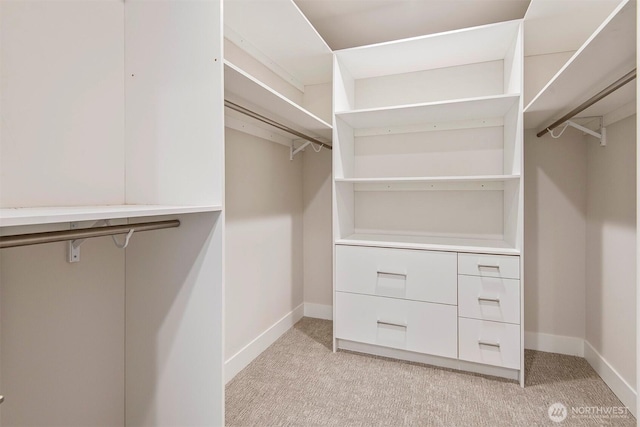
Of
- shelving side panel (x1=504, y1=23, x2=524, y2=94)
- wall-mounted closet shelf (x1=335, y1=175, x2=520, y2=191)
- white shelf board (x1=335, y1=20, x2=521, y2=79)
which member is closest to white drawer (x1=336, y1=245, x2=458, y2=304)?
wall-mounted closet shelf (x1=335, y1=175, x2=520, y2=191)

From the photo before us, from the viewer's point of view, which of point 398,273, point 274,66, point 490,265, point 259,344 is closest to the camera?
point 490,265

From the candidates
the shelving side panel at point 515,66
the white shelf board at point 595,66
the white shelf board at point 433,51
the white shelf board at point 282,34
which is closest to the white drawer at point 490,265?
the white shelf board at point 595,66

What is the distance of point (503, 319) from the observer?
1.83 metres

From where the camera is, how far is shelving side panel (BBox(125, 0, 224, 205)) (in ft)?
3.74

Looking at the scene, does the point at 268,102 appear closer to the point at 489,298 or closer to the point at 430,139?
the point at 430,139

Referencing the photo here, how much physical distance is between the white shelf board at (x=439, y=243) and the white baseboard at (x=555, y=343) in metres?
0.72

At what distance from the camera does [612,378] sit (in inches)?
67.9

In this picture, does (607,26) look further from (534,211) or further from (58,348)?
(58,348)

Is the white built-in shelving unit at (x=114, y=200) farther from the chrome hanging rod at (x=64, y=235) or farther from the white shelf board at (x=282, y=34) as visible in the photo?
the white shelf board at (x=282, y=34)

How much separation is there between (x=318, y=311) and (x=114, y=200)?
1.96 metres

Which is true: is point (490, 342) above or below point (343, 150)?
below

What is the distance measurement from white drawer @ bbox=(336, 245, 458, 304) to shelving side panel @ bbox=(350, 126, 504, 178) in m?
0.72

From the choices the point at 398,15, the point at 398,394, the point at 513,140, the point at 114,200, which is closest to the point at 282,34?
the point at 398,15

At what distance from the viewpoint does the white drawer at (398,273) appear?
6.35ft
